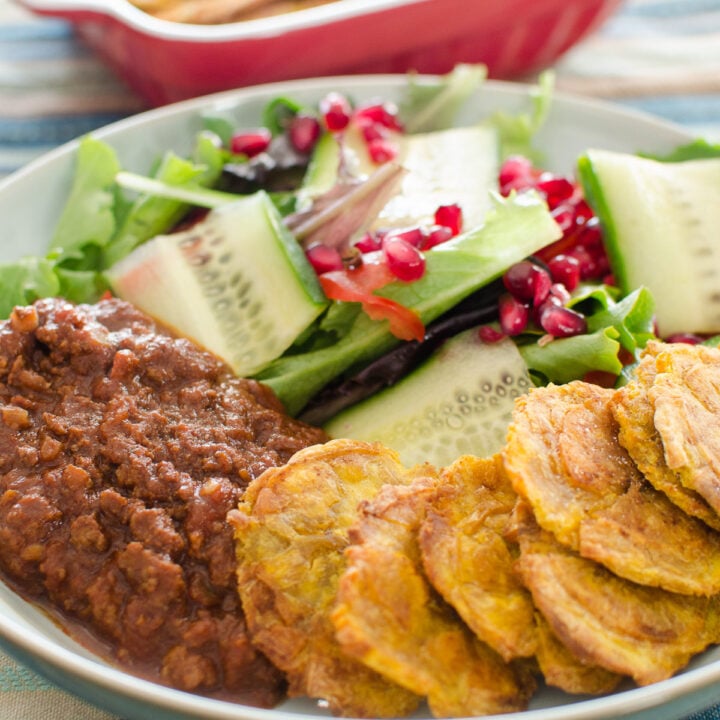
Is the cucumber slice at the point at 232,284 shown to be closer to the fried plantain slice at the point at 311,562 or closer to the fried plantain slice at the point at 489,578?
the fried plantain slice at the point at 311,562

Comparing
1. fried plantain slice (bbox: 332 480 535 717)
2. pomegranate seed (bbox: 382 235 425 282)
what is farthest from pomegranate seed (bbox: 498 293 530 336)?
fried plantain slice (bbox: 332 480 535 717)

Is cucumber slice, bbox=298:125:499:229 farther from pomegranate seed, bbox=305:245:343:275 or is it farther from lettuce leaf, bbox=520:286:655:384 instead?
lettuce leaf, bbox=520:286:655:384

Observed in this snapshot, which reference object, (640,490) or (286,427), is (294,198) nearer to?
(286,427)

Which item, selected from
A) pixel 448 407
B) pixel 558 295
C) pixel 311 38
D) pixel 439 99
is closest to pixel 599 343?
pixel 558 295

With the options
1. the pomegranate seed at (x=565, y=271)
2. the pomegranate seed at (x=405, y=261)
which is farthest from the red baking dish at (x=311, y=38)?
the pomegranate seed at (x=565, y=271)

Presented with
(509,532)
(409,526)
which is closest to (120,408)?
(409,526)

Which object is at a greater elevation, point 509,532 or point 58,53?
point 58,53
